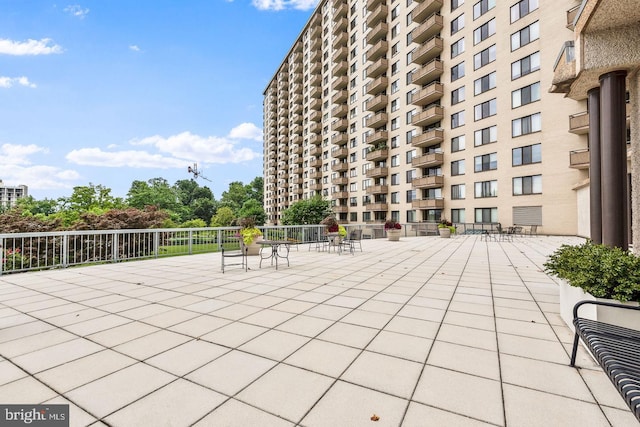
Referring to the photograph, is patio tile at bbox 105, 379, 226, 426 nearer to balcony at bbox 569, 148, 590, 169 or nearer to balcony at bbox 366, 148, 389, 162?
balcony at bbox 569, 148, 590, 169

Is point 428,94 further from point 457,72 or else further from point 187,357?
point 187,357

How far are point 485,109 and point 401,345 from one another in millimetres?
30813

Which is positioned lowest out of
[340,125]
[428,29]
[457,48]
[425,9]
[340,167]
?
[340,167]

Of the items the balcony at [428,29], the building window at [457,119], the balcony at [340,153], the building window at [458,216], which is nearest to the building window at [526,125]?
the building window at [457,119]

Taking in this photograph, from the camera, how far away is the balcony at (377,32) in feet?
126

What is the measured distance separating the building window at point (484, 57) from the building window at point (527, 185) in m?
11.8

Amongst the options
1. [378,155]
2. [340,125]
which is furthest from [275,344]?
[340,125]

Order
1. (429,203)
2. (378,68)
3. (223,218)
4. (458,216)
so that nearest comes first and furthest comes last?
1. (458,216)
2. (429,203)
3. (378,68)
4. (223,218)

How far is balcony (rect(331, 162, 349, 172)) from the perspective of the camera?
46.9 m

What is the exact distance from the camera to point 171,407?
82.2 inches

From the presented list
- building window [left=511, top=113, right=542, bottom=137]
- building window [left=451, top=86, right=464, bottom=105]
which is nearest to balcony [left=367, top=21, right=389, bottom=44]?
building window [left=451, top=86, right=464, bottom=105]

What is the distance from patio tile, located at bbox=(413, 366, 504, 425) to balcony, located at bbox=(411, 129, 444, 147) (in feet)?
105

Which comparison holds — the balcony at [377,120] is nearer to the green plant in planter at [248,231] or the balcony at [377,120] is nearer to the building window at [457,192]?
the building window at [457,192]

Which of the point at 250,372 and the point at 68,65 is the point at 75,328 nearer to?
the point at 250,372
